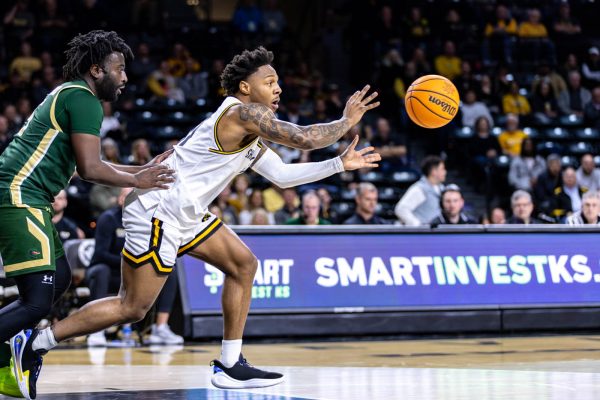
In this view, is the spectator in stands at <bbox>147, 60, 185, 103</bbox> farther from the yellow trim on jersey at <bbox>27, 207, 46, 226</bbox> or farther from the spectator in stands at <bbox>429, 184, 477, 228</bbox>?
the yellow trim on jersey at <bbox>27, 207, 46, 226</bbox>

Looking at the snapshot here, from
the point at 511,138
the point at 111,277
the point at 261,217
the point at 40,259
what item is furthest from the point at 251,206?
the point at 40,259

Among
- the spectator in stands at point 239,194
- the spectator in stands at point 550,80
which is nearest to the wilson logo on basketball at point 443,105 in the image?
the spectator in stands at point 239,194

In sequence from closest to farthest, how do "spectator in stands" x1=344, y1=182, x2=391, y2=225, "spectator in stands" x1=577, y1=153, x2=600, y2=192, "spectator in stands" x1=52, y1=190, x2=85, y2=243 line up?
1. "spectator in stands" x1=52, y1=190, x2=85, y2=243
2. "spectator in stands" x1=344, y1=182, x2=391, y2=225
3. "spectator in stands" x1=577, y1=153, x2=600, y2=192

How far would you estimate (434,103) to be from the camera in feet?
24.9

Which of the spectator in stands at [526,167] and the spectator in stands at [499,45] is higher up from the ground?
the spectator in stands at [499,45]

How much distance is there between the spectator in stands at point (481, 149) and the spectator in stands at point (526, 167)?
0.46m

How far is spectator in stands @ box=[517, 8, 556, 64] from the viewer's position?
70.7 ft

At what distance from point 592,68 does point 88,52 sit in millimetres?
16879

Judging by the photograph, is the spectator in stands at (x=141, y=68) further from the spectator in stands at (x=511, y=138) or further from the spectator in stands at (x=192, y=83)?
the spectator in stands at (x=511, y=138)

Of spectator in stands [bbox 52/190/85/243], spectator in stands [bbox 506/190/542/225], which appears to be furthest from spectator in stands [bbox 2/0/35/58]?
spectator in stands [bbox 506/190/542/225]

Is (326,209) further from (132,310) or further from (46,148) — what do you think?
(46,148)

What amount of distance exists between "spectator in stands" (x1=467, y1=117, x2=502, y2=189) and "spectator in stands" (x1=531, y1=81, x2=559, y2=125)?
243 cm

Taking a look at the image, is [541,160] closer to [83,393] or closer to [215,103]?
[215,103]

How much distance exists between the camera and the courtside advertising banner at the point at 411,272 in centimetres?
1080
